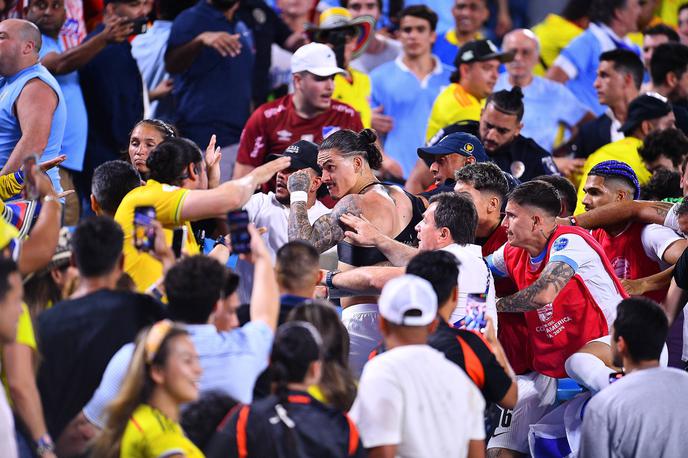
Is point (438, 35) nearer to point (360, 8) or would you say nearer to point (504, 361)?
point (360, 8)

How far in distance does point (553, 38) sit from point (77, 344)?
947cm

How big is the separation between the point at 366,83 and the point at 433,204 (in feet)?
15.7

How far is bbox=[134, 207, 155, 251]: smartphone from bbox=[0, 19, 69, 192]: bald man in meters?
2.40

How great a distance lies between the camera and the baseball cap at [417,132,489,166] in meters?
8.12

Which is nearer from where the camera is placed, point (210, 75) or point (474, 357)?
point (474, 357)

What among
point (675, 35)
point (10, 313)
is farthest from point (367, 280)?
point (675, 35)

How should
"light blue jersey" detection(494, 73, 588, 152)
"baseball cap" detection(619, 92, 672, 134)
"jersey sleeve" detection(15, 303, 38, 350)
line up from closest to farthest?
"jersey sleeve" detection(15, 303, 38, 350) → "baseball cap" detection(619, 92, 672, 134) → "light blue jersey" detection(494, 73, 588, 152)

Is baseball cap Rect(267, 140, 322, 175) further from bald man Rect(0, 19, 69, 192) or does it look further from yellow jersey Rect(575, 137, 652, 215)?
yellow jersey Rect(575, 137, 652, 215)

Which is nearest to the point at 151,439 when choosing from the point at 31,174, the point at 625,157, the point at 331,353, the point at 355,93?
the point at 331,353

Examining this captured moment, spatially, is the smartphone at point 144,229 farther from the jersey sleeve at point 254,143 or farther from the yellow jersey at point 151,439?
the jersey sleeve at point 254,143

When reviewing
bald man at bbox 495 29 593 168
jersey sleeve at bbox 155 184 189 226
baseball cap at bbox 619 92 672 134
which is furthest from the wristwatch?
bald man at bbox 495 29 593 168

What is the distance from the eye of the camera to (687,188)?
785cm

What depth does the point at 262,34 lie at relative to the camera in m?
11.2

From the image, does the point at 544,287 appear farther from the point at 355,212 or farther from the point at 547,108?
the point at 547,108
